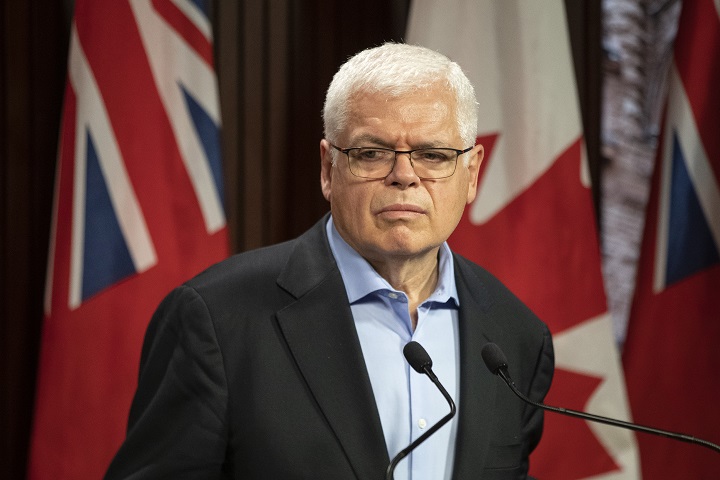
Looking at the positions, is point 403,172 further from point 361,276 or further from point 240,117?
point 240,117

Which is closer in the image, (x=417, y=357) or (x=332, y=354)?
(x=417, y=357)

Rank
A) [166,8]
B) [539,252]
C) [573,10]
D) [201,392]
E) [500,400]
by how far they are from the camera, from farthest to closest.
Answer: [573,10]
[539,252]
[166,8]
[500,400]
[201,392]

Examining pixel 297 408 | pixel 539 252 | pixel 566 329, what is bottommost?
pixel 566 329

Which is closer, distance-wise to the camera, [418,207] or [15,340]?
[418,207]

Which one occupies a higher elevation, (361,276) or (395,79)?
(395,79)

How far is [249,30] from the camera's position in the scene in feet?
8.90

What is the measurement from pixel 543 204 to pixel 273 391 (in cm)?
151

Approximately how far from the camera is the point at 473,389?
1415 millimetres

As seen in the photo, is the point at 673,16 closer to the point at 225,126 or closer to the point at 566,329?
the point at 566,329

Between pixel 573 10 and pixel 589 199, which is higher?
pixel 573 10

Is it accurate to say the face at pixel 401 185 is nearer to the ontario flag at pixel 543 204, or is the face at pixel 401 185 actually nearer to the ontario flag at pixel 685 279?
the ontario flag at pixel 543 204

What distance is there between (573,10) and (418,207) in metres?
1.86

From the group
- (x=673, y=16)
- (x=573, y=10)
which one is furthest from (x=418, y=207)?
(x=673, y=16)

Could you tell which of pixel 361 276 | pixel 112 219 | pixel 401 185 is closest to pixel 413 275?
pixel 361 276
